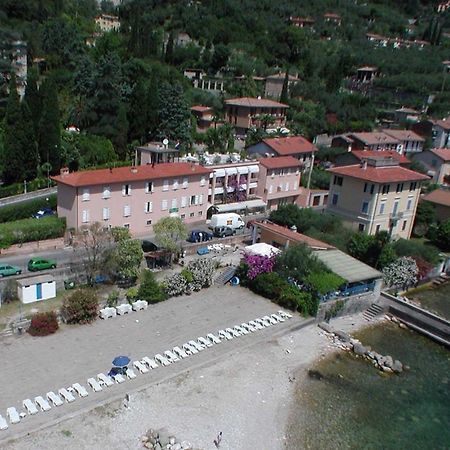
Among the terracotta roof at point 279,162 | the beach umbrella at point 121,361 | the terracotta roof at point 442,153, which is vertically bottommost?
the beach umbrella at point 121,361

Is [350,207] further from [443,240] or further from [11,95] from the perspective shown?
[11,95]

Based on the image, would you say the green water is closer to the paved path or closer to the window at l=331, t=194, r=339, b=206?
the paved path

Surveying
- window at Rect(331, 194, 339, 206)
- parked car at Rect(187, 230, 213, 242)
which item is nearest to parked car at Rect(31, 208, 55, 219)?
parked car at Rect(187, 230, 213, 242)

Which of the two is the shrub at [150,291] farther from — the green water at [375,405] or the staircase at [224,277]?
the green water at [375,405]

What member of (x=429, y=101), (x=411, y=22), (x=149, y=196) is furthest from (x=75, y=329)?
(x=411, y=22)

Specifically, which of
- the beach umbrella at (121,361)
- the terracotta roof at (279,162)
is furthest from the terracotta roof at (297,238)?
the beach umbrella at (121,361)
